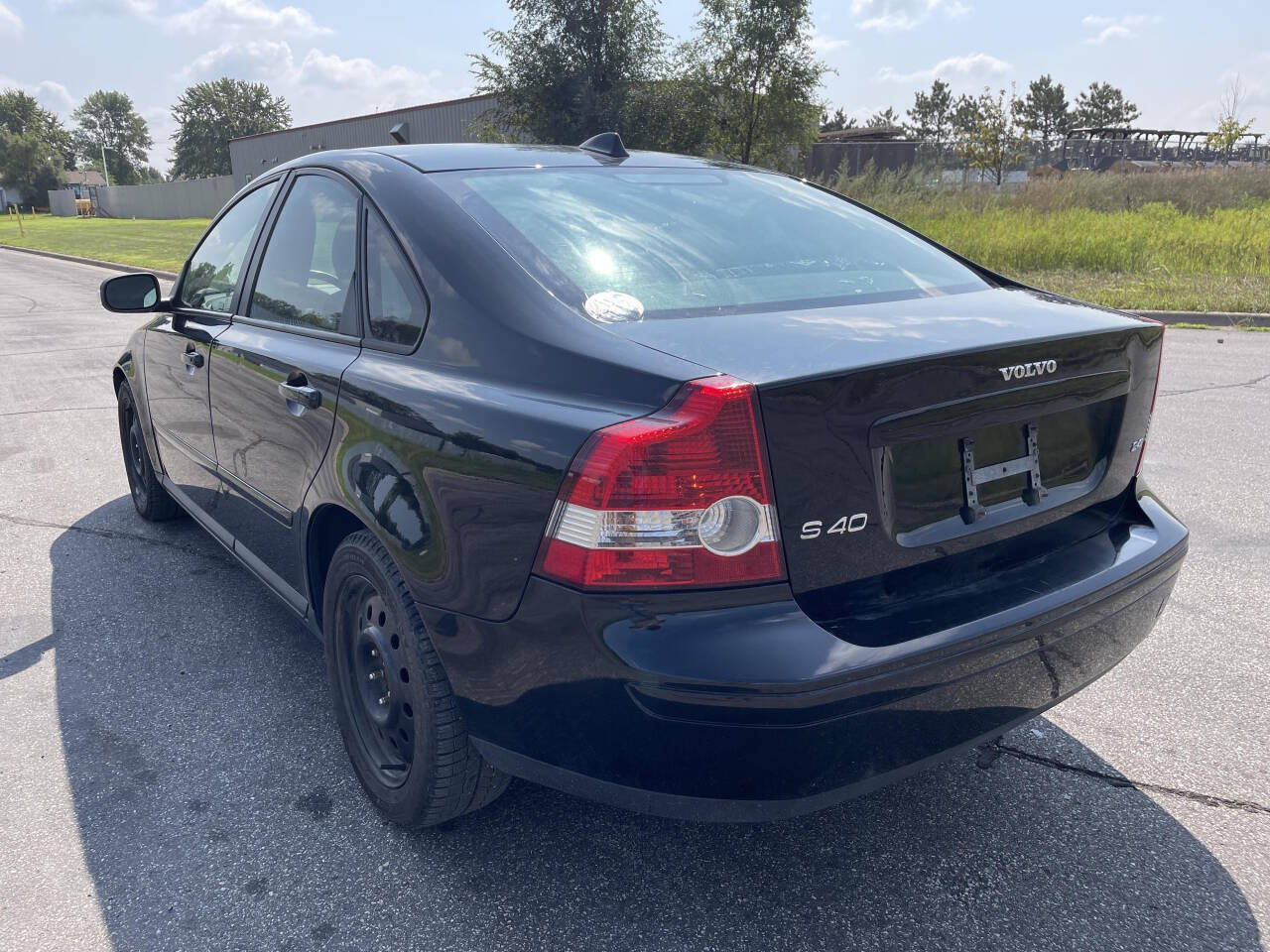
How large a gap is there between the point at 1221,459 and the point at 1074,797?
3.80 metres

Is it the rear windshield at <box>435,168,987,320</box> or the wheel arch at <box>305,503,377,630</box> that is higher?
the rear windshield at <box>435,168,987,320</box>

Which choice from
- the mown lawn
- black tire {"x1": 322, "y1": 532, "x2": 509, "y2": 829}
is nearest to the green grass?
the mown lawn

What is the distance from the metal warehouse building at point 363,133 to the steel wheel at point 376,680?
82.8 feet

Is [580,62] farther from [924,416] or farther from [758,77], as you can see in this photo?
[924,416]

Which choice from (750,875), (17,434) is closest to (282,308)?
(750,875)

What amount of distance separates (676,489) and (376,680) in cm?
118

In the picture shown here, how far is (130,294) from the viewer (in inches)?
153

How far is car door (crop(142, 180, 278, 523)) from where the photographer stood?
136 inches

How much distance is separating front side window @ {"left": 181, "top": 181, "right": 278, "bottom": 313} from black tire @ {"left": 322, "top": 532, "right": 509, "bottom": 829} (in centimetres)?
142

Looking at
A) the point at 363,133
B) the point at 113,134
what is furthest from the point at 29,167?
the point at 363,133

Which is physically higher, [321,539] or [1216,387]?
[321,539]

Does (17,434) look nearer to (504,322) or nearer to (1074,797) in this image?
(504,322)

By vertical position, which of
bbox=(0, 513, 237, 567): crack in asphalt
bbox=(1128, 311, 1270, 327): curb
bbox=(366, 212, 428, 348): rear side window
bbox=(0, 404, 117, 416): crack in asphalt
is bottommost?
bbox=(1128, 311, 1270, 327): curb

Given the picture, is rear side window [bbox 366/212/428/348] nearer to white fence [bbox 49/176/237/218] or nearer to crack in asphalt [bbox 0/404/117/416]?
crack in asphalt [bbox 0/404/117/416]
